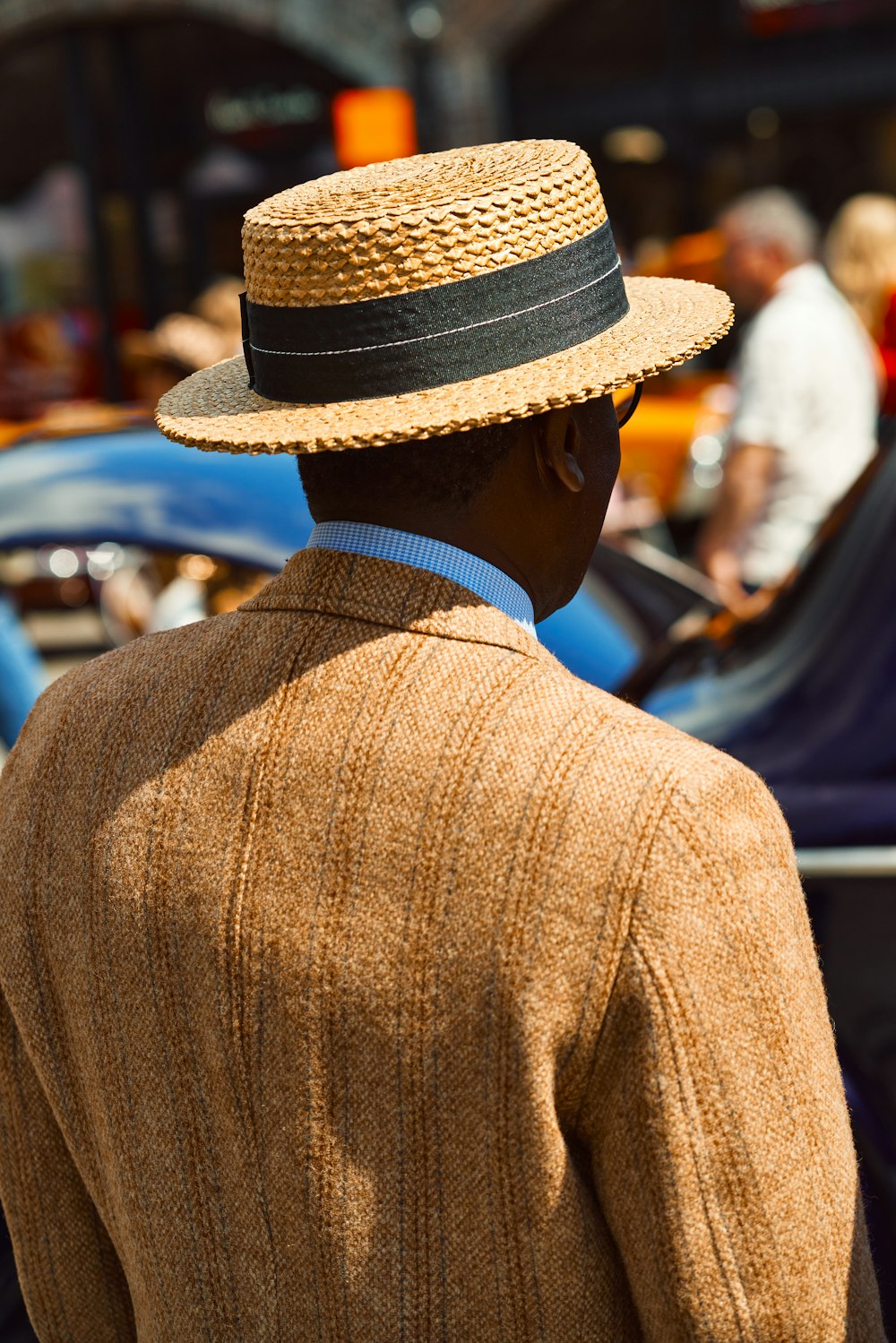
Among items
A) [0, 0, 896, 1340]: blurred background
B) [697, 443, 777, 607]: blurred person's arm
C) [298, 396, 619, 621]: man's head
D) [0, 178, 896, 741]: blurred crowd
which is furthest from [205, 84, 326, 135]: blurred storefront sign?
[298, 396, 619, 621]: man's head

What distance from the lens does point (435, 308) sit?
3.87 ft

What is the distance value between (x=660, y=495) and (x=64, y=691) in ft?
22.3

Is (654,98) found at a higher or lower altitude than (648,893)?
lower

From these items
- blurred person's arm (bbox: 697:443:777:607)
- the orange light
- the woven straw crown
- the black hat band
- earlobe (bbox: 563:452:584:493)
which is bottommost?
blurred person's arm (bbox: 697:443:777:607)

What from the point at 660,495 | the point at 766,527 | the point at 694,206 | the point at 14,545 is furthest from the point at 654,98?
the point at 14,545

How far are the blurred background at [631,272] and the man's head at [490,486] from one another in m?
1.08

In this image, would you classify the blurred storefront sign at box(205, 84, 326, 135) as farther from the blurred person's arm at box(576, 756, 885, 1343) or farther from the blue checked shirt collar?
the blurred person's arm at box(576, 756, 885, 1343)

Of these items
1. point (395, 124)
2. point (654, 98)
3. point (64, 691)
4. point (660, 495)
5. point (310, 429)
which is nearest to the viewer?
point (310, 429)

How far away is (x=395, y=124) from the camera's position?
28.5 ft

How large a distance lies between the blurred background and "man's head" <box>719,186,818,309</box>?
1cm

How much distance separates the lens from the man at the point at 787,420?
4.83 meters

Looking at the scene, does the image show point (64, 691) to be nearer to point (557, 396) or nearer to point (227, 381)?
point (227, 381)

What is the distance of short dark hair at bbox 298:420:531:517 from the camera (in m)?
1.18

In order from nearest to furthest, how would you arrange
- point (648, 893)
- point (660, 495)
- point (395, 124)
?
point (648, 893), point (660, 495), point (395, 124)
